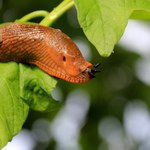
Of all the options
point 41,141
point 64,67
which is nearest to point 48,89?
point 64,67

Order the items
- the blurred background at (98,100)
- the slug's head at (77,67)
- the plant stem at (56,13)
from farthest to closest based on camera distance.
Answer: the blurred background at (98,100) < the plant stem at (56,13) < the slug's head at (77,67)

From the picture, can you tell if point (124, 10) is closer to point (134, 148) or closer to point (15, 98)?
point (15, 98)

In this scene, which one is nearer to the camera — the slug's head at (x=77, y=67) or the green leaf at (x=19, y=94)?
the green leaf at (x=19, y=94)

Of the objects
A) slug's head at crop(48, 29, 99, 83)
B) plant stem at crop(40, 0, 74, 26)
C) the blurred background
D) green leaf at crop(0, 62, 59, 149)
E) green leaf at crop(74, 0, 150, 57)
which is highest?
green leaf at crop(74, 0, 150, 57)

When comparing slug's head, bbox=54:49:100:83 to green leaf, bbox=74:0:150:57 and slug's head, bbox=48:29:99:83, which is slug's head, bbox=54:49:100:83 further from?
green leaf, bbox=74:0:150:57

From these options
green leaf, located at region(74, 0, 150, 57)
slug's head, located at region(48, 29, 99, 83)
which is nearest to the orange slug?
slug's head, located at region(48, 29, 99, 83)

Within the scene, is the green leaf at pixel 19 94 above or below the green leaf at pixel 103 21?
below

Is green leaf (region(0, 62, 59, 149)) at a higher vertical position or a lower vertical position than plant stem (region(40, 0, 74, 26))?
lower

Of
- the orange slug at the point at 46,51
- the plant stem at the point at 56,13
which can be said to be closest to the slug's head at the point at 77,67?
the orange slug at the point at 46,51

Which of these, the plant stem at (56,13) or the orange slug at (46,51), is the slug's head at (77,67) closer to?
the orange slug at (46,51)
